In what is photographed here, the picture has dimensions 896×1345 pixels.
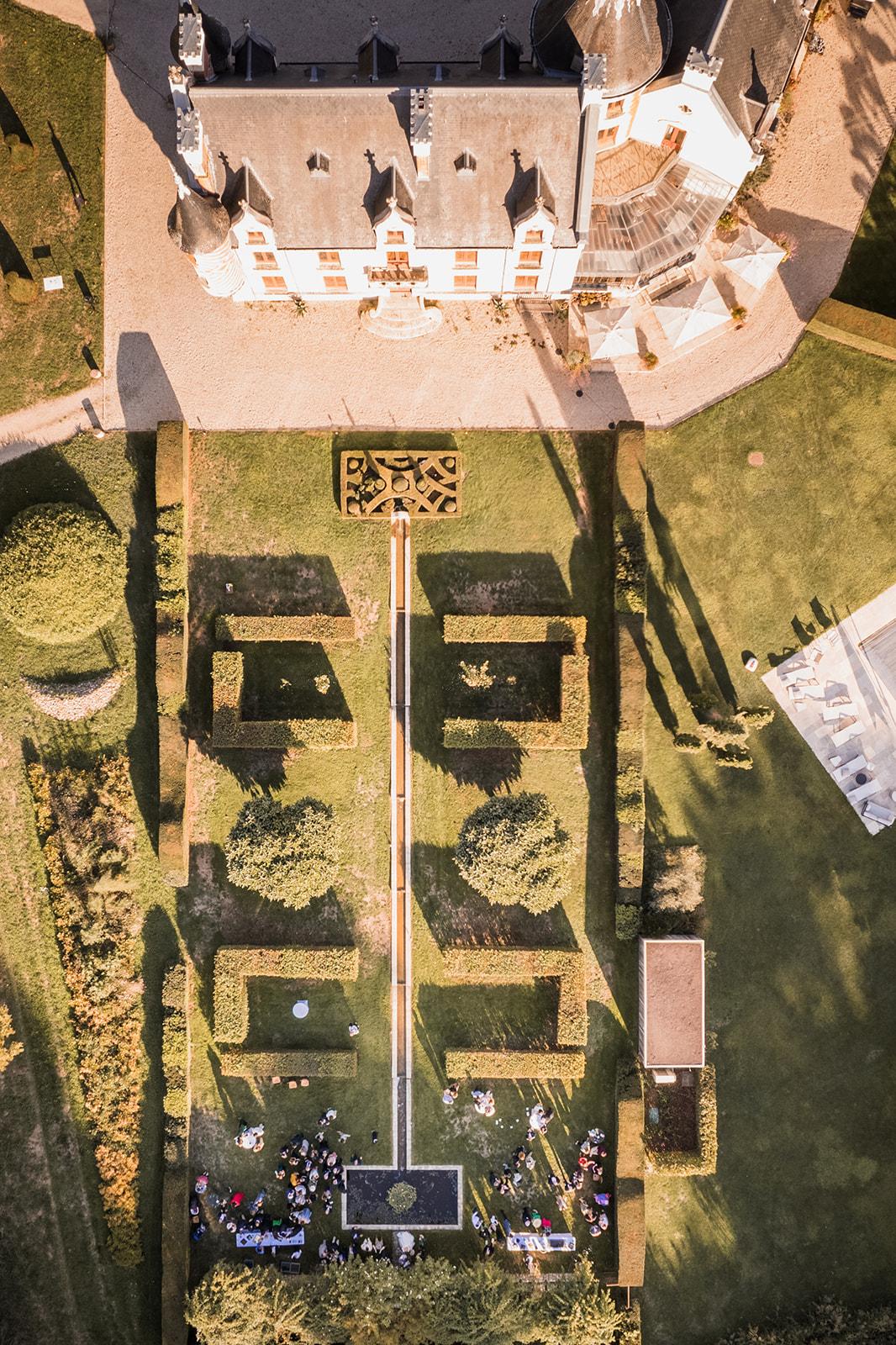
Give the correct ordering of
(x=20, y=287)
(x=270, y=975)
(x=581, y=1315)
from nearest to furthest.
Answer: (x=581, y=1315)
(x=270, y=975)
(x=20, y=287)

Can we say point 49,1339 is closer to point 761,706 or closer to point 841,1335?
point 841,1335

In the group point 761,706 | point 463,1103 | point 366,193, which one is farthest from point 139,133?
point 463,1103

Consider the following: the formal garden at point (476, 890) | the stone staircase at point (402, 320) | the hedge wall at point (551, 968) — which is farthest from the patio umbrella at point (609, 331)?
the hedge wall at point (551, 968)

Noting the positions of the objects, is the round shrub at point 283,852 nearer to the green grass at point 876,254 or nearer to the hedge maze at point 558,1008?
the hedge maze at point 558,1008

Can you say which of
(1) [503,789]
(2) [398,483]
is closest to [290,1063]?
(1) [503,789]

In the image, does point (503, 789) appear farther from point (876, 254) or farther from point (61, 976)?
point (876, 254)
